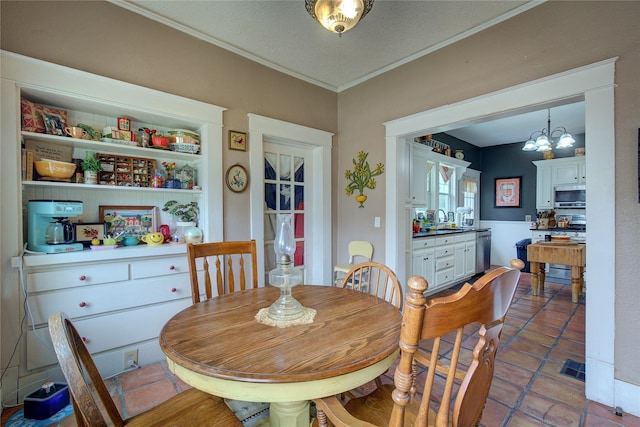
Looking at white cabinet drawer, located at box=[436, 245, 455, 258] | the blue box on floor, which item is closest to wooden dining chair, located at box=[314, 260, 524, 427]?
the blue box on floor

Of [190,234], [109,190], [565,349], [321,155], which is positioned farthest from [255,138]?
[565,349]

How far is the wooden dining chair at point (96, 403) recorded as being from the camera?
2.43 ft

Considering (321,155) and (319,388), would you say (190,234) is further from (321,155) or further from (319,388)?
(319,388)

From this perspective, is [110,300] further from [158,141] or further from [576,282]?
[576,282]

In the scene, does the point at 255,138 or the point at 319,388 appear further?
the point at 255,138

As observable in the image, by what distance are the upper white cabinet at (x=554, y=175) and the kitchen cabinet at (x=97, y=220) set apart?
6.27 m

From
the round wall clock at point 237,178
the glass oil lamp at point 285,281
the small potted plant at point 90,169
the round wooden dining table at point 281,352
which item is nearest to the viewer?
the round wooden dining table at point 281,352

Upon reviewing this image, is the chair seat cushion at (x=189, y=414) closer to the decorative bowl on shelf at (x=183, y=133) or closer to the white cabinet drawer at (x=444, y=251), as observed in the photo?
the decorative bowl on shelf at (x=183, y=133)

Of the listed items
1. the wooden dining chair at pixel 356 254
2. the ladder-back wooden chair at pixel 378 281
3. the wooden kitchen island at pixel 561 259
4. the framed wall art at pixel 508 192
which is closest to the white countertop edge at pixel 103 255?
the ladder-back wooden chair at pixel 378 281

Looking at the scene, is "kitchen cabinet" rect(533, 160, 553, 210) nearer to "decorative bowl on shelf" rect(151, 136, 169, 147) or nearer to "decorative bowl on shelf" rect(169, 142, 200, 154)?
"decorative bowl on shelf" rect(169, 142, 200, 154)

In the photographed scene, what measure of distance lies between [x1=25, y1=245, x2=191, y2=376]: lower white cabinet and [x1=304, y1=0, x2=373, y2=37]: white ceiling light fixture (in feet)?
6.45

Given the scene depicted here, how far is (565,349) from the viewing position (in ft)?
8.06

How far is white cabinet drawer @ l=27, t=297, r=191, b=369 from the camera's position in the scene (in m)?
1.82

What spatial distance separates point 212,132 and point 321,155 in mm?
1319
